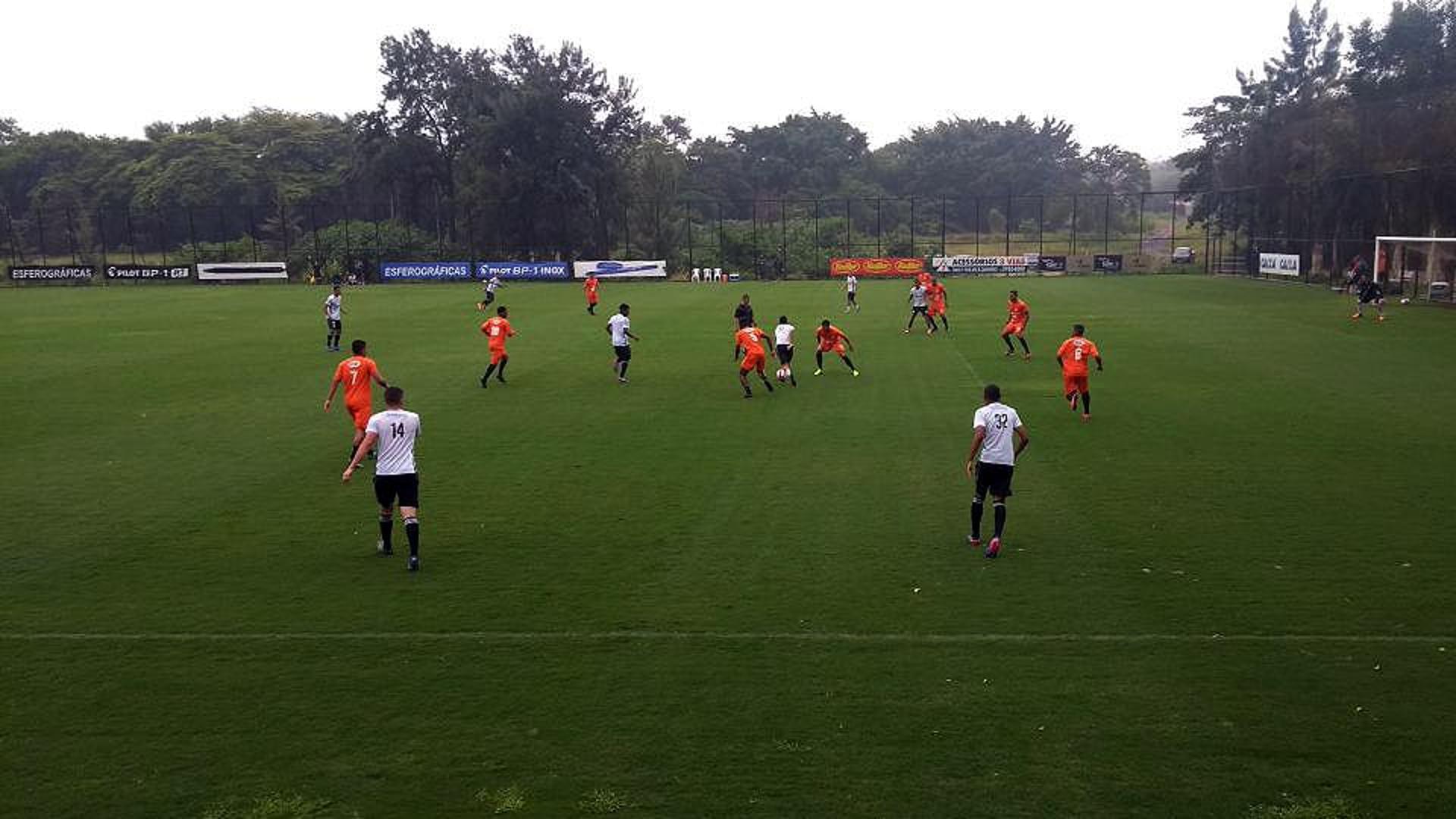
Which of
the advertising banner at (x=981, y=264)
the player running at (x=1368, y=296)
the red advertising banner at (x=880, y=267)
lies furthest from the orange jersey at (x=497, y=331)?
the advertising banner at (x=981, y=264)

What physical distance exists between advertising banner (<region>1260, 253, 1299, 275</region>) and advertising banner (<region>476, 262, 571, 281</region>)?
130ft

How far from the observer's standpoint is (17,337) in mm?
34469

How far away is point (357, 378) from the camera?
1470 cm

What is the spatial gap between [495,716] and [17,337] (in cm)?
3375

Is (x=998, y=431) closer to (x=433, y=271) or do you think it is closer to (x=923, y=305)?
(x=923, y=305)

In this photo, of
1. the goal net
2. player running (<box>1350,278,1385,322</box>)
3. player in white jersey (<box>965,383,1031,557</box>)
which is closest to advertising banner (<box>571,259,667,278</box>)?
the goal net

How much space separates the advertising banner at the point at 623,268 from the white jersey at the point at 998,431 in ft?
195

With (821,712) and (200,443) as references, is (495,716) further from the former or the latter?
(200,443)

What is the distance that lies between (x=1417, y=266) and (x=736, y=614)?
43.4 metres

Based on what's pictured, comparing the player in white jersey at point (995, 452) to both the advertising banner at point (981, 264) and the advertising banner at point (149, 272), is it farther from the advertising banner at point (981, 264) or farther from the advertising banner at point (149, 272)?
the advertising banner at point (149, 272)

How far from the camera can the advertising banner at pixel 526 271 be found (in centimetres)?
6988

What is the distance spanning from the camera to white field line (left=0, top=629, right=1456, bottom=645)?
29.1ft

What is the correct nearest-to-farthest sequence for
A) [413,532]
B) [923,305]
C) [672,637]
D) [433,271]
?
[672,637] → [413,532] → [923,305] → [433,271]

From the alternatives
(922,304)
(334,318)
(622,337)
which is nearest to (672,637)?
(622,337)
